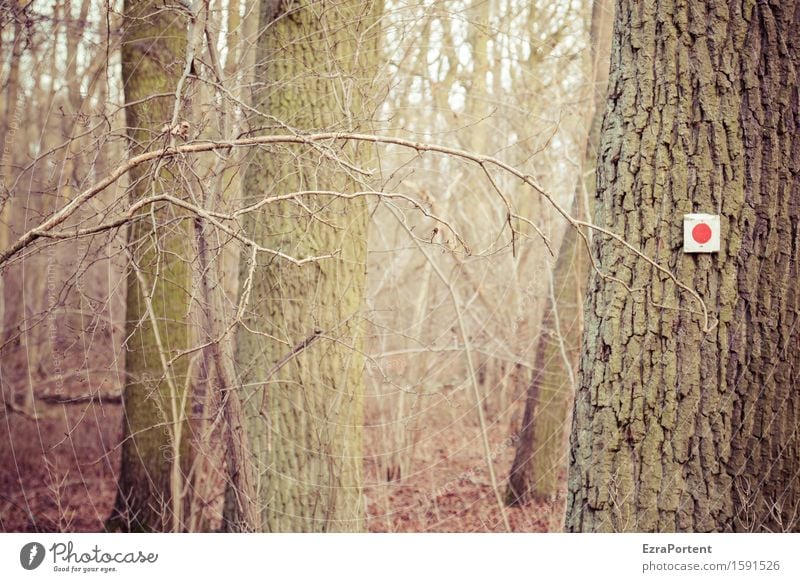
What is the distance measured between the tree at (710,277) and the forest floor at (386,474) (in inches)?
68.9

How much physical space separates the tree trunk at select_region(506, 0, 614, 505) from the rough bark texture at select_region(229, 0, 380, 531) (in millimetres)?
1378

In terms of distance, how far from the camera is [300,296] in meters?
2.87

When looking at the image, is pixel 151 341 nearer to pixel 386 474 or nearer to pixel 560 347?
pixel 386 474

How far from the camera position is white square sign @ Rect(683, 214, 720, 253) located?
2.05m

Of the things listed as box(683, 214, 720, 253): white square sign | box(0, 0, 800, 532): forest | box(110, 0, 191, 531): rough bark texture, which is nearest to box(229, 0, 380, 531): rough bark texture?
box(0, 0, 800, 532): forest

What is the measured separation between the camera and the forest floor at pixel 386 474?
388 cm

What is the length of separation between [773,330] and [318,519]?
1811mm

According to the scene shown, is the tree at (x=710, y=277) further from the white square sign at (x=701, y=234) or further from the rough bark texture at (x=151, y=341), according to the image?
the rough bark texture at (x=151, y=341)

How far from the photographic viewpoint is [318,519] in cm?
289
